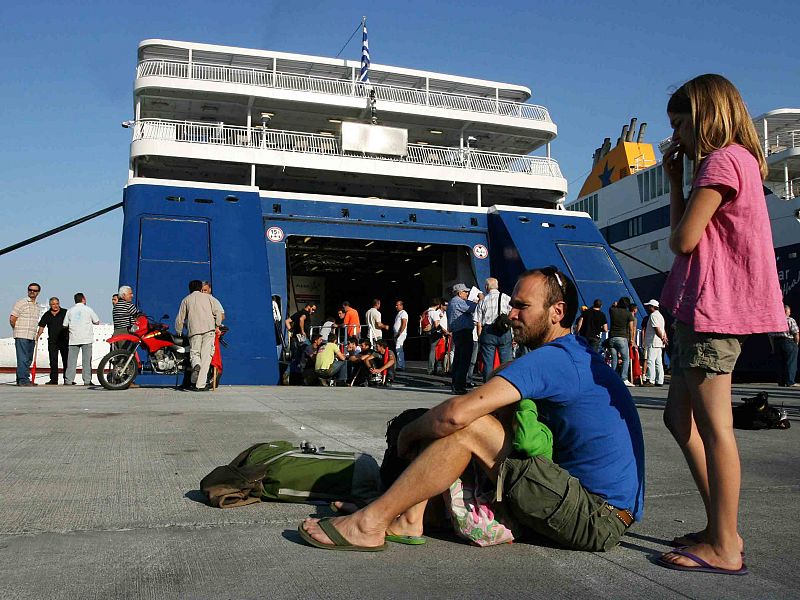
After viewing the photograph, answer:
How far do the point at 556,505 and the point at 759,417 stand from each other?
504 centimetres

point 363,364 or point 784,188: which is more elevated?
point 784,188

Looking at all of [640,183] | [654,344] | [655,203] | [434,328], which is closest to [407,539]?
[654,344]

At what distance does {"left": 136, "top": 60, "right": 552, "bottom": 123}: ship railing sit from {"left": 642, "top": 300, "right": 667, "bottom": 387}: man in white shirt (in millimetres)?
7146

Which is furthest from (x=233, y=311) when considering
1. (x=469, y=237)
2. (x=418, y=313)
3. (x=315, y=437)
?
(x=418, y=313)

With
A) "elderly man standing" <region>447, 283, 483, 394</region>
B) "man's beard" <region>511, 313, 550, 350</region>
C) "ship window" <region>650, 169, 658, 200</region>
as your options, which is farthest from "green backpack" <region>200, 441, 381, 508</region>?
"ship window" <region>650, 169, 658, 200</region>

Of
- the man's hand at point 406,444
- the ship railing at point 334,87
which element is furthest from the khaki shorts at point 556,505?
the ship railing at point 334,87

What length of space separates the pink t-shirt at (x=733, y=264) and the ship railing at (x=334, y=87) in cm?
1548

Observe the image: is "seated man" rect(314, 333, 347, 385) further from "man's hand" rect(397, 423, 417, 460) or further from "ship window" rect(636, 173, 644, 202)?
"ship window" rect(636, 173, 644, 202)

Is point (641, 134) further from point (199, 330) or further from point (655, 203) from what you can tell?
point (199, 330)

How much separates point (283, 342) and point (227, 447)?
9.24 m

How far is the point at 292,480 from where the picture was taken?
338 cm

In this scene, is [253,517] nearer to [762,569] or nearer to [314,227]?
[762,569]

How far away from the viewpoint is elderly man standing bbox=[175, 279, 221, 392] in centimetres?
1045

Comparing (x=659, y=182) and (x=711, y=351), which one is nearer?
(x=711, y=351)
